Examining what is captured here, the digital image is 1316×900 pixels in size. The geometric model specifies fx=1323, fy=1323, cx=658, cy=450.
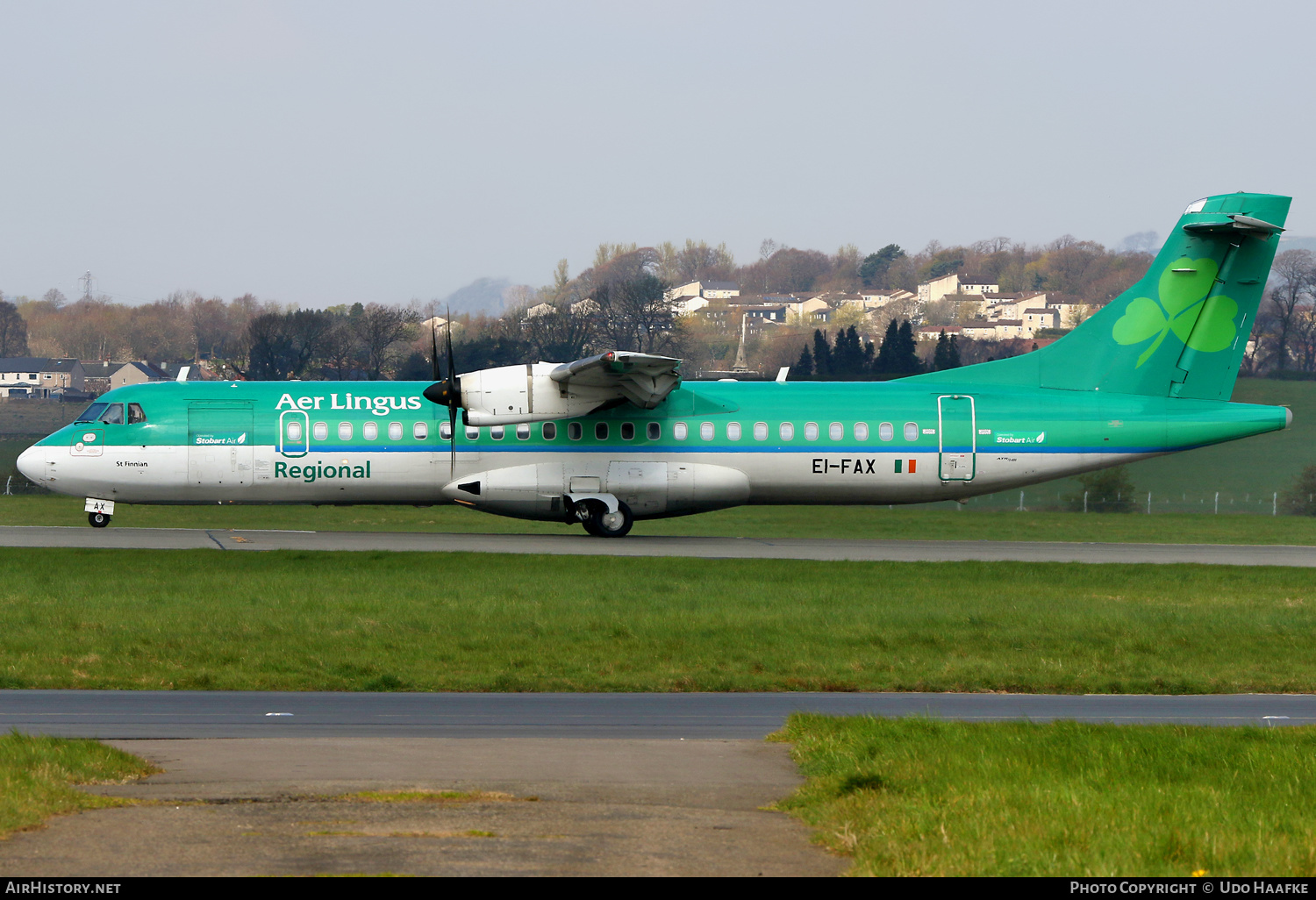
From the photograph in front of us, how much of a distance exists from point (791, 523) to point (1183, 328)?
46.1 feet

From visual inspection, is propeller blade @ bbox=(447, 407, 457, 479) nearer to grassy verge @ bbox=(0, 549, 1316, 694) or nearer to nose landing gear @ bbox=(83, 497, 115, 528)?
grassy verge @ bbox=(0, 549, 1316, 694)

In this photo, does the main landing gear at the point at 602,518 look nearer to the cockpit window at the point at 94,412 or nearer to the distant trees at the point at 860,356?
the cockpit window at the point at 94,412

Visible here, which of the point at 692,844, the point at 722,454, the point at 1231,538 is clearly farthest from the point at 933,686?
the point at 1231,538

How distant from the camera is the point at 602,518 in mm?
33594

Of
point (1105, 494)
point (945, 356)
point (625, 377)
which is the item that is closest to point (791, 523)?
point (625, 377)

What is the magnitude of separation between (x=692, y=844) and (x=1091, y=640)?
14.1 m

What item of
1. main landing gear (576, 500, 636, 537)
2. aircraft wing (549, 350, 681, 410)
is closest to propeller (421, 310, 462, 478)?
aircraft wing (549, 350, 681, 410)

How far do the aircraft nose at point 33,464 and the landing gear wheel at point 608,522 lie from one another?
13611 mm

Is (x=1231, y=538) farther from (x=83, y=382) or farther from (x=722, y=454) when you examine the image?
(x=83, y=382)

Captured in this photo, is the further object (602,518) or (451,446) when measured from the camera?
(602,518)

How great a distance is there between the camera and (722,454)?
3372 centimetres

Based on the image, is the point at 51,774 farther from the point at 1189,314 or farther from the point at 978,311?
the point at 978,311

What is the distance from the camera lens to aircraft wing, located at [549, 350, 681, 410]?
31156mm

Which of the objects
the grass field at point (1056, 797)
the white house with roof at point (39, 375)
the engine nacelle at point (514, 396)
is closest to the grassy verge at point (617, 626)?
the engine nacelle at point (514, 396)
